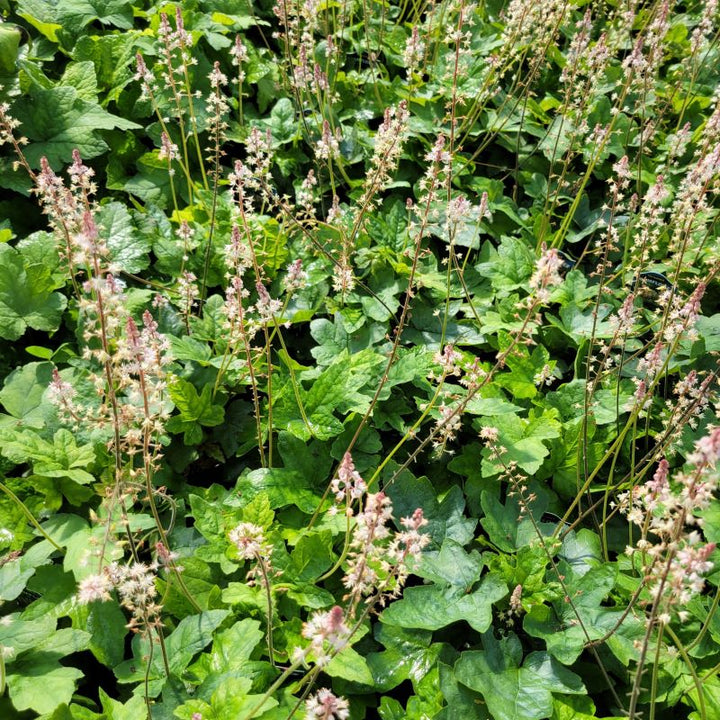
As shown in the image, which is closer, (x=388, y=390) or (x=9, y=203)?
(x=388, y=390)

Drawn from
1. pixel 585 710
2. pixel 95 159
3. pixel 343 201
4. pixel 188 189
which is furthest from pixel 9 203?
pixel 585 710

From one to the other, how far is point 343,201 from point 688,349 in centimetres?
242

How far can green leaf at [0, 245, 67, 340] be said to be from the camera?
3.38 m

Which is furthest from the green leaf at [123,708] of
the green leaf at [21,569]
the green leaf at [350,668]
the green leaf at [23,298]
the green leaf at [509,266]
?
the green leaf at [509,266]

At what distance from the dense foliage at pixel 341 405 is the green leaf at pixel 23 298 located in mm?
21

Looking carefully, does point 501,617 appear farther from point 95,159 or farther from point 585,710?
point 95,159

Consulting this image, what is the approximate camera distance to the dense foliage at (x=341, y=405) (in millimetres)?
2314

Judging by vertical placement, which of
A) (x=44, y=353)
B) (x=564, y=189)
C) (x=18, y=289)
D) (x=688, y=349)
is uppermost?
(x=564, y=189)

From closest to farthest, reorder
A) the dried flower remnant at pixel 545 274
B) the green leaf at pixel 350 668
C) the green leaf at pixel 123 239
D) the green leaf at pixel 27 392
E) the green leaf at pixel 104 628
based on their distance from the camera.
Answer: the dried flower remnant at pixel 545 274 < the green leaf at pixel 350 668 < the green leaf at pixel 104 628 < the green leaf at pixel 27 392 < the green leaf at pixel 123 239

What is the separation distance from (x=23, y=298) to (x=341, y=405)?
1736 millimetres

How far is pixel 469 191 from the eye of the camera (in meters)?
4.62

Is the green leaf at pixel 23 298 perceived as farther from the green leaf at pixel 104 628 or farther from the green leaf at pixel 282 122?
the green leaf at pixel 282 122

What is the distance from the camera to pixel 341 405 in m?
3.23

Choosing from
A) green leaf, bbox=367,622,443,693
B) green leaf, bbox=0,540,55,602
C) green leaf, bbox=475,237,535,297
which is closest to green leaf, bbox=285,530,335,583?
green leaf, bbox=367,622,443,693
